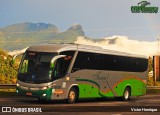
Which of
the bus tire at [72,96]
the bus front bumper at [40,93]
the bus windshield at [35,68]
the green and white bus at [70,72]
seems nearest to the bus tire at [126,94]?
→ the green and white bus at [70,72]

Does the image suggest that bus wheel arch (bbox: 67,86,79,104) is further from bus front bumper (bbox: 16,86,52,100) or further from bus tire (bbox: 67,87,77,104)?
bus front bumper (bbox: 16,86,52,100)

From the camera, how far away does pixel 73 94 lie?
2531 centimetres

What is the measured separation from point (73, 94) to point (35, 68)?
9.21ft

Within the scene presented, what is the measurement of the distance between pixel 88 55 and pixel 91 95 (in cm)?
245

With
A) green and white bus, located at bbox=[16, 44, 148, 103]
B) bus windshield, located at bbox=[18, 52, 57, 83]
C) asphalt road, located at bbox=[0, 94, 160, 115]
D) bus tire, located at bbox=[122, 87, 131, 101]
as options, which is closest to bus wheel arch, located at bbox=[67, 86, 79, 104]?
green and white bus, located at bbox=[16, 44, 148, 103]

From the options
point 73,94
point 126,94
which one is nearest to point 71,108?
point 73,94

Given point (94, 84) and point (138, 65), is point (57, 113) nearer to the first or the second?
point (94, 84)

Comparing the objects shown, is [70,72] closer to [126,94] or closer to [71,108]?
[71,108]

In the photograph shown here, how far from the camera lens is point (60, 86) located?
24328 millimetres

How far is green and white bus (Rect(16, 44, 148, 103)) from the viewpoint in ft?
78.5

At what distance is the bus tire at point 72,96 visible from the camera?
2494 centimetres

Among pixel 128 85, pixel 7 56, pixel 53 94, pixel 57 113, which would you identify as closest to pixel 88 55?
pixel 53 94

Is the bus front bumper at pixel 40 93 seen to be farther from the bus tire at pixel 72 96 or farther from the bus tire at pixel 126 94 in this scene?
the bus tire at pixel 126 94

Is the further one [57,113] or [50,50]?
[50,50]
